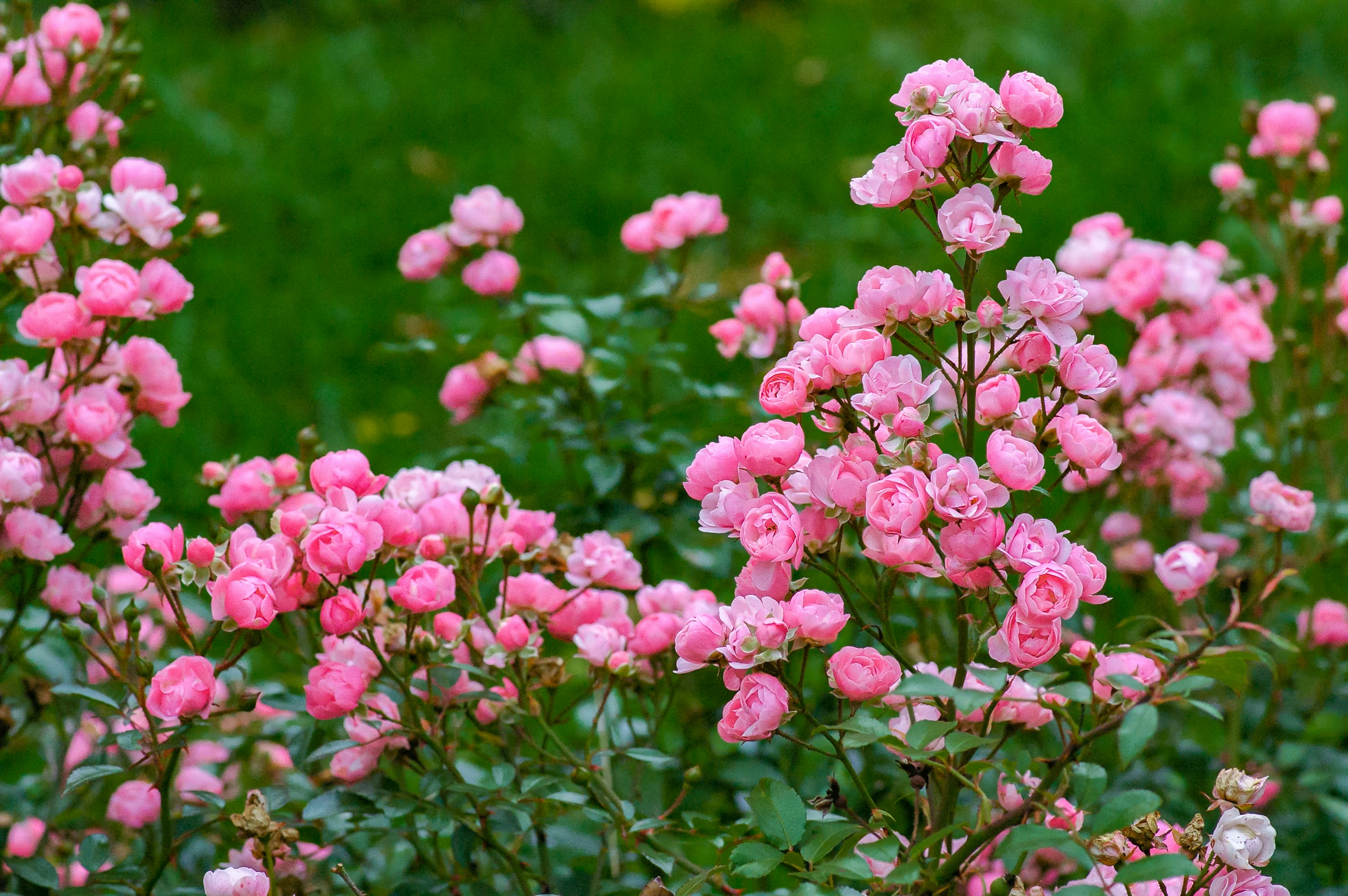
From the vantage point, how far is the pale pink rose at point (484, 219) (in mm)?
1627

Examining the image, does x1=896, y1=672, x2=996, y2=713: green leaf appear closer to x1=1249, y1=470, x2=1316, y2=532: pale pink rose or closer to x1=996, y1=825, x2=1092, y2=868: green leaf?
x1=996, y1=825, x2=1092, y2=868: green leaf

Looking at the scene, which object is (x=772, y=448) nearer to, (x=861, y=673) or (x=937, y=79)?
(x=861, y=673)

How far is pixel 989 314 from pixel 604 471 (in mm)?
749

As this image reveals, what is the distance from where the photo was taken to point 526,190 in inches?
148

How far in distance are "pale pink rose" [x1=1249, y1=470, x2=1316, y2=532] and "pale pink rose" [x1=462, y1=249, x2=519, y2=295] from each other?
0.91 meters

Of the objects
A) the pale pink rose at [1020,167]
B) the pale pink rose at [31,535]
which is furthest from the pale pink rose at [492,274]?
the pale pink rose at [1020,167]

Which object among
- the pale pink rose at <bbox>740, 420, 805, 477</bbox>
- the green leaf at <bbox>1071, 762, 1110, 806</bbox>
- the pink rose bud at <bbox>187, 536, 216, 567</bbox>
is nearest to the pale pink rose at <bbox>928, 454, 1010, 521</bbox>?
the pale pink rose at <bbox>740, 420, 805, 477</bbox>

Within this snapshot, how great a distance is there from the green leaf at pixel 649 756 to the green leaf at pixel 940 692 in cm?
30

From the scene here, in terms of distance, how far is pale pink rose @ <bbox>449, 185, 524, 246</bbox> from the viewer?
163cm

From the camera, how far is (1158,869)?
83 centimetres

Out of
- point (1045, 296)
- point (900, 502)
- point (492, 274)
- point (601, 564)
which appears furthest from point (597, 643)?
point (492, 274)

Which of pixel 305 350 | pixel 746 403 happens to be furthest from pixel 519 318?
pixel 305 350

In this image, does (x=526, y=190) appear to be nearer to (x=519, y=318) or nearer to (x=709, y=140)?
(x=709, y=140)

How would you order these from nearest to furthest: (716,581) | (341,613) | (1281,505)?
(341,613), (1281,505), (716,581)
